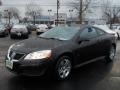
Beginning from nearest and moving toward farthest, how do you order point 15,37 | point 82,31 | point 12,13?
1. point 82,31
2. point 15,37
3. point 12,13

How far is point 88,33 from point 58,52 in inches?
66.8

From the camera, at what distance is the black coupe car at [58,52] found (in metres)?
6.23

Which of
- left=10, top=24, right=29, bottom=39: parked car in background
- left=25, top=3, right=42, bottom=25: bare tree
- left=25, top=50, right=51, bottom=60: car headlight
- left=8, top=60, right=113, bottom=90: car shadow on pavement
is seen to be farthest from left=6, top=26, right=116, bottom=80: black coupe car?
left=25, top=3, right=42, bottom=25: bare tree

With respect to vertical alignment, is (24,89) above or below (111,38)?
below

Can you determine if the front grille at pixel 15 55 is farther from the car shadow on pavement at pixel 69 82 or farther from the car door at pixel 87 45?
the car door at pixel 87 45

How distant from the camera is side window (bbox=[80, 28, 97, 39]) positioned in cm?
757

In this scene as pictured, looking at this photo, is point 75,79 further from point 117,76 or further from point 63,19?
point 63,19

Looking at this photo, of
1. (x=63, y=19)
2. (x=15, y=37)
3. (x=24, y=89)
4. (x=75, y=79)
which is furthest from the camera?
(x=63, y=19)

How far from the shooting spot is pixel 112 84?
250 inches

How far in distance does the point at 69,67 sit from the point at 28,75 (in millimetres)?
1266

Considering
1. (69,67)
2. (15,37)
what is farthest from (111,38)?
(15,37)

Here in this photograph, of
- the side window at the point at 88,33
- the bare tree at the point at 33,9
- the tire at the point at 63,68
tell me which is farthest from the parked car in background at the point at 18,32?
the bare tree at the point at 33,9

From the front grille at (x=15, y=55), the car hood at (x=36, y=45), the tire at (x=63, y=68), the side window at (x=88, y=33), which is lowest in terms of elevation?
the tire at (x=63, y=68)

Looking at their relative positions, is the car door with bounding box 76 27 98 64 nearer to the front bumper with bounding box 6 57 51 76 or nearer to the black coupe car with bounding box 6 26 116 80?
the black coupe car with bounding box 6 26 116 80
